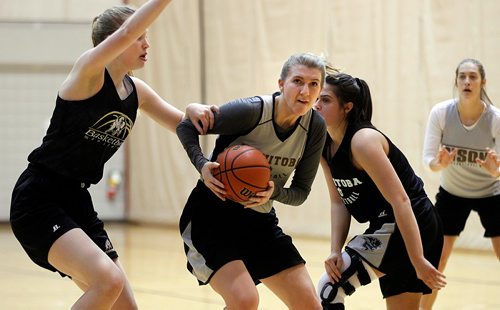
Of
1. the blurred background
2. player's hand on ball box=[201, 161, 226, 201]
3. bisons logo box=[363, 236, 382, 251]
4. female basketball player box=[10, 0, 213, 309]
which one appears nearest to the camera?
female basketball player box=[10, 0, 213, 309]

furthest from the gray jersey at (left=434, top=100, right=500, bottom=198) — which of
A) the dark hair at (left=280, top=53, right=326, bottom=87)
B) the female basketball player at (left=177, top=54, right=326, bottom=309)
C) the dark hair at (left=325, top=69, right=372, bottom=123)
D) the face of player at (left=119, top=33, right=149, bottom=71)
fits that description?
the face of player at (left=119, top=33, right=149, bottom=71)

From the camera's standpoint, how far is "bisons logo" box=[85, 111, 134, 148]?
365 centimetres

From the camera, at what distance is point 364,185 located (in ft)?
12.9

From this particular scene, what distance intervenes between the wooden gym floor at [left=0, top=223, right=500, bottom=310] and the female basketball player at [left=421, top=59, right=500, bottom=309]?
723mm

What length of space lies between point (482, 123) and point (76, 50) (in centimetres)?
826

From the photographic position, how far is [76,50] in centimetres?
1262

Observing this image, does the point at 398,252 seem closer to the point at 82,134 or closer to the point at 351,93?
the point at 351,93

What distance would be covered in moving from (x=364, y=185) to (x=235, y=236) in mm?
687

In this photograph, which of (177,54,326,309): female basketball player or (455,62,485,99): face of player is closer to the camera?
(177,54,326,309): female basketball player

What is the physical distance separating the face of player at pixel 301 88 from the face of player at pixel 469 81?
236 centimetres

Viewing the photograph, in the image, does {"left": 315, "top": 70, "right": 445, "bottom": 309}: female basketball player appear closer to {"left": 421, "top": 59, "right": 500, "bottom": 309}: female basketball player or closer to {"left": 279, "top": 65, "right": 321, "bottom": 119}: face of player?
{"left": 279, "top": 65, "right": 321, "bottom": 119}: face of player

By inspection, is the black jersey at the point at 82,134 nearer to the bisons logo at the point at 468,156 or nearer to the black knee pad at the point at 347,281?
the black knee pad at the point at 347,281

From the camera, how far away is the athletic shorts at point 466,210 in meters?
5.72

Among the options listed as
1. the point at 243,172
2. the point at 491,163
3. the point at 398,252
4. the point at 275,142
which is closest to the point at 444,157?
the point at 491,163
